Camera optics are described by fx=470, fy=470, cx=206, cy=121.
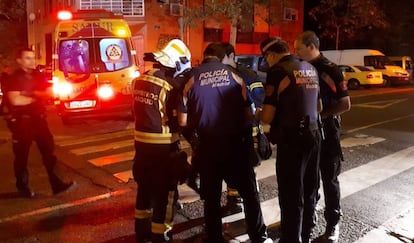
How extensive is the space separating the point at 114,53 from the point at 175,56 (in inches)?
282

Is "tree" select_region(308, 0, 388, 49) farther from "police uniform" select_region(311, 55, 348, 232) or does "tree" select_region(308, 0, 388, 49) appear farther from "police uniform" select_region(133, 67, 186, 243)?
"police uniform" select_region(133, 67, 186, 243)

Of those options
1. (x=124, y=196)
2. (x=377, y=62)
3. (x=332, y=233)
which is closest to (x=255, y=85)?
(x=332, y=233)

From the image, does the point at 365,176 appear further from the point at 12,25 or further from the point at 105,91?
the point at 12,25

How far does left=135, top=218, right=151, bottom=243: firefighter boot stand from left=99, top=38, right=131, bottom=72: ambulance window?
713 centimetres

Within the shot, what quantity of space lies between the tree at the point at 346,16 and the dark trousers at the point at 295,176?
28.1m

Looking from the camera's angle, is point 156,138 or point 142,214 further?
point 142,214

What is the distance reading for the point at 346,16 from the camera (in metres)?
30.5

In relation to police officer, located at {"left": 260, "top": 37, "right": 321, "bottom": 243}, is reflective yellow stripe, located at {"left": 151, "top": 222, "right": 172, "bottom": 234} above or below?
below

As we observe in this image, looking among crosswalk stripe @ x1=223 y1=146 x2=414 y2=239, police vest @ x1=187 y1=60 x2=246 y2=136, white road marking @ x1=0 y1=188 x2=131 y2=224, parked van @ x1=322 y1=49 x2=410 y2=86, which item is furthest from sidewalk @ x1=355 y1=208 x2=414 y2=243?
parked van @ x1=322 y1=49 x2=410 y2=86

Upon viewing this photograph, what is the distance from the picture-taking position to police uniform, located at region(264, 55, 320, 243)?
3734mm

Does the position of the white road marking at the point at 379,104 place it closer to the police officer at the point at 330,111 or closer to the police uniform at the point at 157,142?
the police officer at the point at 330,111

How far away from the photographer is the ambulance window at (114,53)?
10.9 metres

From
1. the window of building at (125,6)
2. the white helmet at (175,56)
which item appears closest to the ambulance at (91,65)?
the white helmet at (175,56)

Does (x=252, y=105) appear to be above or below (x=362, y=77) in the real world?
above
